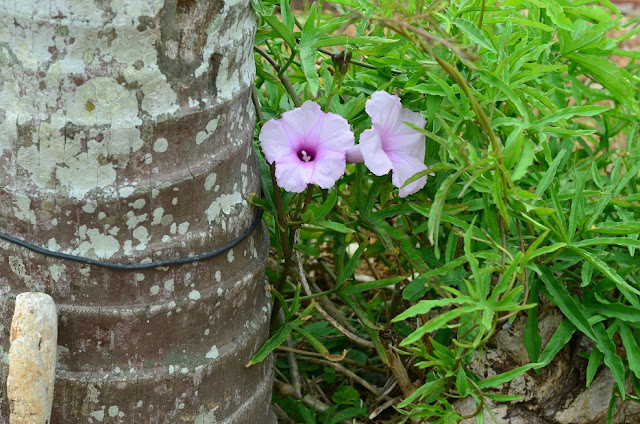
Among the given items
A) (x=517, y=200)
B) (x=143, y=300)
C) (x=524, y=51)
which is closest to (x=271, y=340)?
(x=143, y=300)

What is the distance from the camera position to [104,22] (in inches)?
51.1

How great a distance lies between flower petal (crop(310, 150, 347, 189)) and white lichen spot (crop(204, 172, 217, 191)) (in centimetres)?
19

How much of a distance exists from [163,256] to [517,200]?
2.24 feet

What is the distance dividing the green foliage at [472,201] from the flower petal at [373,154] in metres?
0.10

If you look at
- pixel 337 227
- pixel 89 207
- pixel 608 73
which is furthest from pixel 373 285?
pixel 608 73

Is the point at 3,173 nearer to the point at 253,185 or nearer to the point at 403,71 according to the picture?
the point at 253,185

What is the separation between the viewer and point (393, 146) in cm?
164

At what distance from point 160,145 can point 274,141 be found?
0.85ft

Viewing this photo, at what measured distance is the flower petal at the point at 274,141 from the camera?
1.58 m

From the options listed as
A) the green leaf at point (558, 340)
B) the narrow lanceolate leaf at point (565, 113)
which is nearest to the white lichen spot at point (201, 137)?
the narrow lanceolate leaf at point (565, 113)

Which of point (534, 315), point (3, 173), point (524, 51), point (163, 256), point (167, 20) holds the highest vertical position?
point (167, 20)

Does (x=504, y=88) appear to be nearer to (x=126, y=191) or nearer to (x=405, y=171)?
(x=405, y=171)

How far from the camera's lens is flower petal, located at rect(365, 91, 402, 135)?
158 centimetres

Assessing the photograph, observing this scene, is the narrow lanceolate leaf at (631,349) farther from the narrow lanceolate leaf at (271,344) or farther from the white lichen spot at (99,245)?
the white lichen spot at (99,245)
